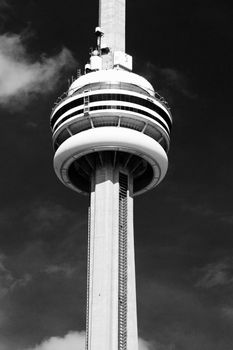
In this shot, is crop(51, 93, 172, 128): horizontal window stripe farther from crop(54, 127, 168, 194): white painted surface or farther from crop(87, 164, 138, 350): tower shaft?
crop(87, 164, 138, 350): tower shaft

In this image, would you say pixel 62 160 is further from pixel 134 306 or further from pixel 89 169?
pixel 134 306

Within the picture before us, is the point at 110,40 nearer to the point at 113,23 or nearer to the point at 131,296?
the point at 113,23

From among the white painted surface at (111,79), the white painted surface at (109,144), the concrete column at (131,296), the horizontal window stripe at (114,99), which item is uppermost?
the white painted surface at (111,79)

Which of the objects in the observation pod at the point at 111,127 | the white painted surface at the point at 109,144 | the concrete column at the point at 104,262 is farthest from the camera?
the observation pod at the point at 111,127

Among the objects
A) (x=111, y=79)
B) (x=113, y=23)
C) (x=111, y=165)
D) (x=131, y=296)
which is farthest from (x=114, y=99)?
(x=131, y=296)

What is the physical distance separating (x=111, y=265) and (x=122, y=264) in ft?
6.88

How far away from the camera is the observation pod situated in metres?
132

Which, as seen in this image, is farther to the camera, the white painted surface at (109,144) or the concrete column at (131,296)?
the white painted surface at (109,144)

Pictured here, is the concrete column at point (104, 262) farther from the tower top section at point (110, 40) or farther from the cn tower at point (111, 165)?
the tower top section at point (110, 40)

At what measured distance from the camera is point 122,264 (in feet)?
425

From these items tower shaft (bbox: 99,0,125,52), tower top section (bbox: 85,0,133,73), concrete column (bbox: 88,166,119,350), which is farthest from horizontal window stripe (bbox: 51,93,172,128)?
tower shaft (bbox: 99,0,125,52)

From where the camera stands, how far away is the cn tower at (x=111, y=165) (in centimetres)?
12594

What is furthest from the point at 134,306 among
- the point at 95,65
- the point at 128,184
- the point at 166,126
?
the point at 95,65

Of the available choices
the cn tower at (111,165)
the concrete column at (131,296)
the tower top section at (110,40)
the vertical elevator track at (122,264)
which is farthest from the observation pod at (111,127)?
the concrete column at (131,296)
